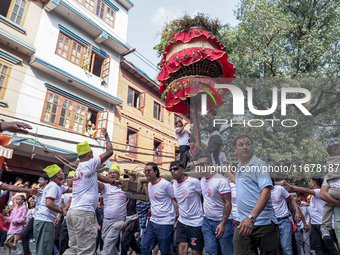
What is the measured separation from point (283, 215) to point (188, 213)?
97.7 inches

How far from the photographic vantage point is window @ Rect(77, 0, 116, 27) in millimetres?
15273

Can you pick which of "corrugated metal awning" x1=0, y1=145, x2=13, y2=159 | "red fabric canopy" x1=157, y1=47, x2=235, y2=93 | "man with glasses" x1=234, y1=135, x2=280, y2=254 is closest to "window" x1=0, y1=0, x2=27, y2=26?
"corrugated metal awning" x1=0, y1=145, x2=13, y2=159

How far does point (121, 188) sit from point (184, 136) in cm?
222

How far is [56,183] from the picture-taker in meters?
5.64

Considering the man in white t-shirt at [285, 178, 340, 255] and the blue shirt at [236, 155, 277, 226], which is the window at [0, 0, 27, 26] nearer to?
the blue shirt at [236, 155, 277, 226]

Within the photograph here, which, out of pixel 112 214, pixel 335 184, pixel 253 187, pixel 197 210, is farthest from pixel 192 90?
pixel 112 214

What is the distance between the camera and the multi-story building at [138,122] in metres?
16.0

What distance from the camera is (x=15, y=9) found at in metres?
12.1

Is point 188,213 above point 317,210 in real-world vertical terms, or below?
below

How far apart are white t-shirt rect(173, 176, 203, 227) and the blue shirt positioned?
1832 mm

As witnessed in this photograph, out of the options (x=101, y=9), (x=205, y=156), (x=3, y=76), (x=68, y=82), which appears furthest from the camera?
(x=101, y=9)

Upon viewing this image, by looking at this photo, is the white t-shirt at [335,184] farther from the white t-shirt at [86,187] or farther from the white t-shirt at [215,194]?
the white t-shirt at [86,187]

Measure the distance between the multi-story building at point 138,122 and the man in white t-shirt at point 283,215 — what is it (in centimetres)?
957

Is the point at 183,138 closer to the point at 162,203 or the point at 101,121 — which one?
the point at 162,203
